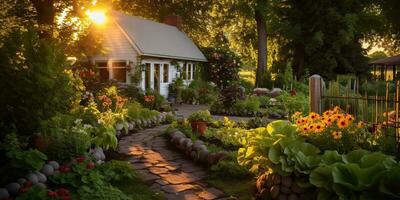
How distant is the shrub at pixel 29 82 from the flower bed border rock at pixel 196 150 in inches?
102

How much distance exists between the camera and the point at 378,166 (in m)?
4.26

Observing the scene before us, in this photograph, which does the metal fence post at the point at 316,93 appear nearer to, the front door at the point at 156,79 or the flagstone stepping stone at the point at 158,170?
the flagstone stepping stone at the point at 158,170

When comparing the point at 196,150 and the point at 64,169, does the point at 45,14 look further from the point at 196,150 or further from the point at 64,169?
the point at 64,169

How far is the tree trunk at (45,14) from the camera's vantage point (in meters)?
12.1

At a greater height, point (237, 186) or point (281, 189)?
point (281, 189)

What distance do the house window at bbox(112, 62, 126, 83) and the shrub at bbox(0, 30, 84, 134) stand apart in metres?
12.9

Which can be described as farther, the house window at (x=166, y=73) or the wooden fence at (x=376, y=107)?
the house window at (x=166, y=73)

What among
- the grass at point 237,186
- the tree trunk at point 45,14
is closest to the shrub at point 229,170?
the grass at point 237,186

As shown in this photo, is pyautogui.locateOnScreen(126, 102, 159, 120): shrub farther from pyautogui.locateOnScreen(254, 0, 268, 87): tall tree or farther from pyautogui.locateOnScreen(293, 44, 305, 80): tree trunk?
pyautogui.locateOnScreen(293, 44, 305, 80): tree trunk

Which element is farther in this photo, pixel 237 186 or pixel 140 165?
pixel 140 165

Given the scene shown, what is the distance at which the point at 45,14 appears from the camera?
480 inches

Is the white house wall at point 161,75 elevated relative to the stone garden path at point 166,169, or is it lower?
elevated

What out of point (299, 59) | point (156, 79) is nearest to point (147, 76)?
point (156, 79)

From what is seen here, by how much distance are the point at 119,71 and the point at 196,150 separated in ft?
41.8
